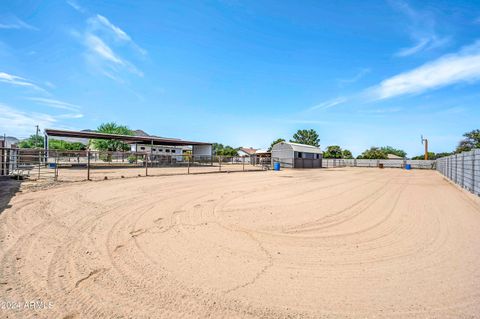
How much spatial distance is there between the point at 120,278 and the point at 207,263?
1.12 meters

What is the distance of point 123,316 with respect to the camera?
222cm

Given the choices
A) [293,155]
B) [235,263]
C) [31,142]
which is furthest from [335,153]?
[31,142]

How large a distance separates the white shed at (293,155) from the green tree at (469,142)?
3155cm

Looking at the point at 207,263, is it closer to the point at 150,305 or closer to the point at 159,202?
the point at 150,305

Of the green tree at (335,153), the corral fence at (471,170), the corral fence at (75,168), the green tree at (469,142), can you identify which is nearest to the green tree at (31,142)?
the corral fence at (75,168)

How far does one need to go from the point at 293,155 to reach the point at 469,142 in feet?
129

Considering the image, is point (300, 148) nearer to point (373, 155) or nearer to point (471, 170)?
point (471, 170)

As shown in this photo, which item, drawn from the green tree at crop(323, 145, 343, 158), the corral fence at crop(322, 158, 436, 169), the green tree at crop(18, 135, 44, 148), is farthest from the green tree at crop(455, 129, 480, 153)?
the green tree at crop(18, 135, 44, 148)

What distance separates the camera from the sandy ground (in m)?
2.40

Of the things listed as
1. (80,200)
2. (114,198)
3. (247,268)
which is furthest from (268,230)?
(80,200)

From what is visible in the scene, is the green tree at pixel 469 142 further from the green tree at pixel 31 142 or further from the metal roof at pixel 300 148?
the green tree at pixel 31 142

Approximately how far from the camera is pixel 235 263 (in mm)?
3357

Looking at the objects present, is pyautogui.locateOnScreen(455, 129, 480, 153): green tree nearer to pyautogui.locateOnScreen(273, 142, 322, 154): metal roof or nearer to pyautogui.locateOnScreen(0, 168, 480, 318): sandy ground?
pyautogui.locateOnScreen(273, 142, 322, 154): metal roof

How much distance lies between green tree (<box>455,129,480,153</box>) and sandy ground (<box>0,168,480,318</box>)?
176ft
